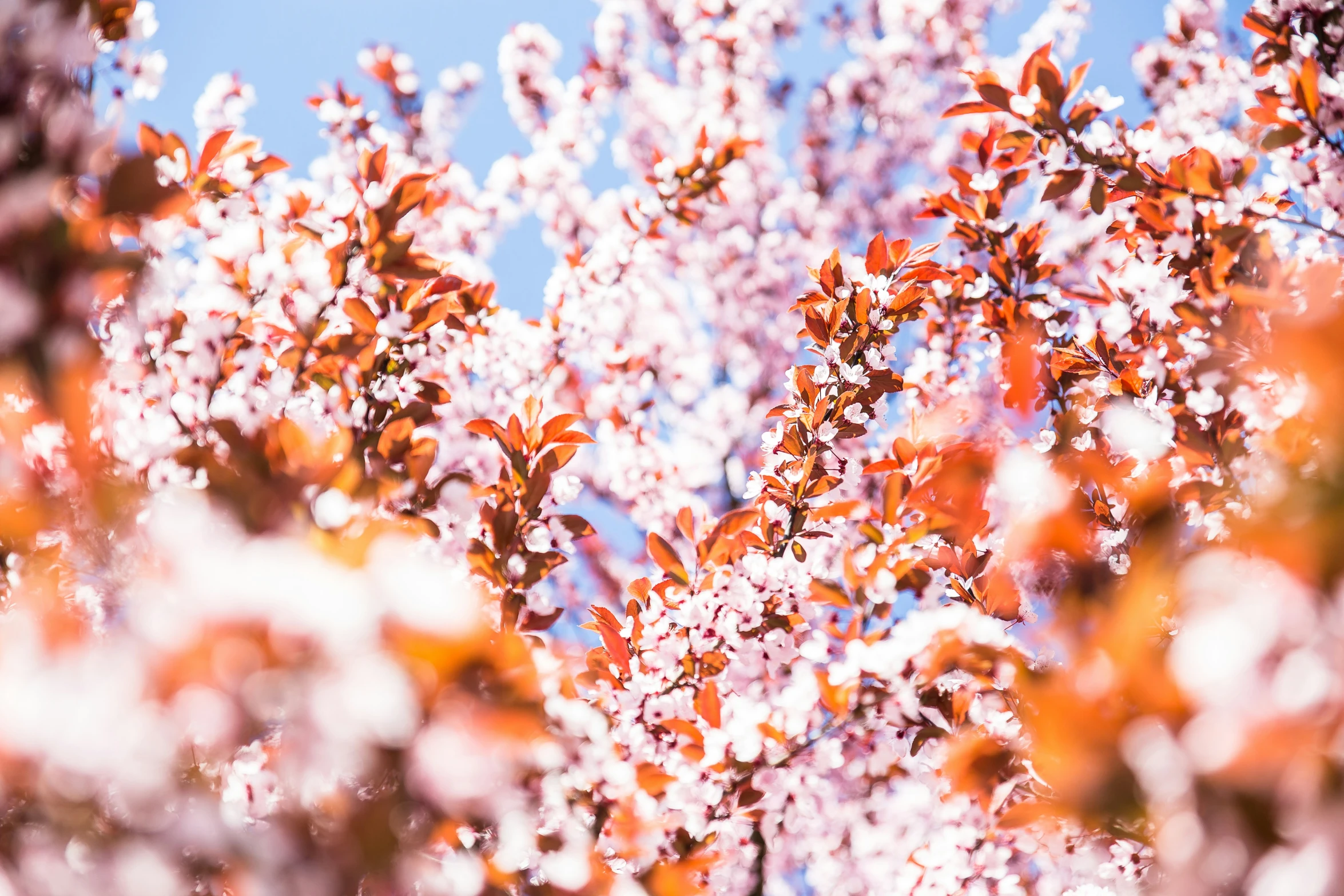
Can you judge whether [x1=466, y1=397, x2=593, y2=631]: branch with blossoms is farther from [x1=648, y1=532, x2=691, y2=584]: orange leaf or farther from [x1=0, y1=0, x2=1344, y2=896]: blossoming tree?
[x1=648, y1=532, x2=691, y2=584]: orange leaf

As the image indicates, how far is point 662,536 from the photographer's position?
189 cm

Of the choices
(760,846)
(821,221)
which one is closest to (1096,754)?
(760,846)

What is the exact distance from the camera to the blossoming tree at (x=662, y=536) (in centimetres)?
55

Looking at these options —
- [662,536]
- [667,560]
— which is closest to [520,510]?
[667,560]

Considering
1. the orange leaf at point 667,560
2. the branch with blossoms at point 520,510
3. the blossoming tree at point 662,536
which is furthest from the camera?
the orange leaf at point 667,560

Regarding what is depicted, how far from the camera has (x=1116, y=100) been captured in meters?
1.55

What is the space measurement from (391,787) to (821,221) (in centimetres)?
607

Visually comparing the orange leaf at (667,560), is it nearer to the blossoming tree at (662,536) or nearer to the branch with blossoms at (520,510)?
the blossoming tree at (662,536)

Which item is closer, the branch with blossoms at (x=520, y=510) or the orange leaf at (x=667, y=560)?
the branch with blossoms at (x=520, y=510)

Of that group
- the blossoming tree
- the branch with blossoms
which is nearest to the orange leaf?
the blossoming tree

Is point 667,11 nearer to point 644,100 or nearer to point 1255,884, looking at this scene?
point 644,100

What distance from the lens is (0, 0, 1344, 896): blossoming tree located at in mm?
547

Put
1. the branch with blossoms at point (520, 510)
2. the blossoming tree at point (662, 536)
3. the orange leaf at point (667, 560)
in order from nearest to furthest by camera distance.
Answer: the blossoming tree at point (662, 536) → the branch with blossoms at point (520, 510) → the orange leaf at point (667, 560)

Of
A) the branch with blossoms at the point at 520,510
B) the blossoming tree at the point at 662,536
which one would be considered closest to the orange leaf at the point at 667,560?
the blossoming tree at the point at 662,536
